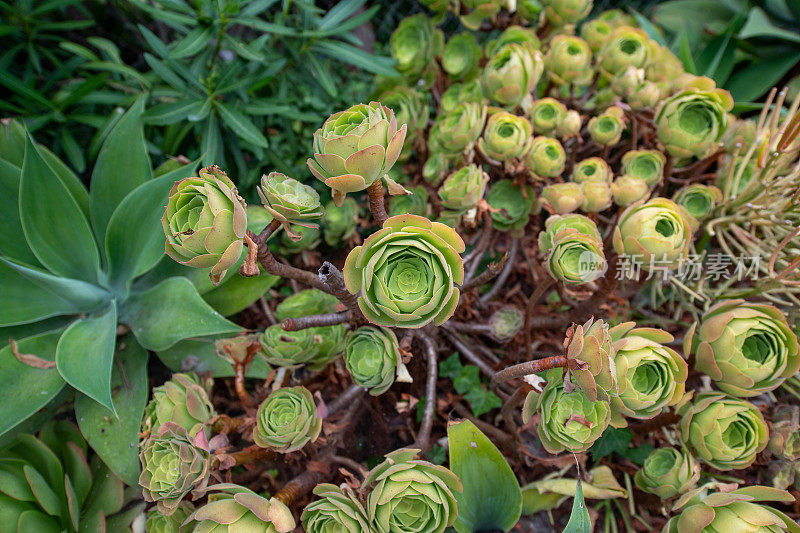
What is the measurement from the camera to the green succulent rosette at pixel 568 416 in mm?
836

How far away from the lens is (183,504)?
100 centimetres

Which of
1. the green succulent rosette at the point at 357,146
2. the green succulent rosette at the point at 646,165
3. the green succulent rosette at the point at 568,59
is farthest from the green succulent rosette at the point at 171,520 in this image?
the green succulent rosette at the point at 568,59

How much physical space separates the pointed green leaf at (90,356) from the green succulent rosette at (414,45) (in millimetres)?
1155

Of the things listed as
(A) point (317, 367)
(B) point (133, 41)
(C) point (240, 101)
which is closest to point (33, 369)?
(A) point (317, 367)

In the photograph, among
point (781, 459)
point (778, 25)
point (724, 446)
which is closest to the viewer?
point (724, 446)

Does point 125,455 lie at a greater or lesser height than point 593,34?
lesser

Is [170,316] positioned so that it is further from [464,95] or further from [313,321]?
[464,95]

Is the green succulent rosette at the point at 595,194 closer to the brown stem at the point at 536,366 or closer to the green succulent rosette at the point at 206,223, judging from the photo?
the brown stem at the point at 536,366

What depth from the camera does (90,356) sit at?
109 centimetres

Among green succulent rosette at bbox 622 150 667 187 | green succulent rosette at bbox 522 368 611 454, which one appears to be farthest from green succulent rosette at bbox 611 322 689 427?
green succulent rosette at bbox 622 150 667 187

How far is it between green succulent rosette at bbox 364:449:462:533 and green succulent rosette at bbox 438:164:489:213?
60 cm

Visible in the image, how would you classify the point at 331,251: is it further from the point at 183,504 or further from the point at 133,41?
the point at 133,41

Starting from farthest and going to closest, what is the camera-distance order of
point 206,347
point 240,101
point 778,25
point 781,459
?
point 778,25 < point 240,101 < point 206,347 < point 781,459

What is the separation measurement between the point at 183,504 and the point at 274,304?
0.64 meters
